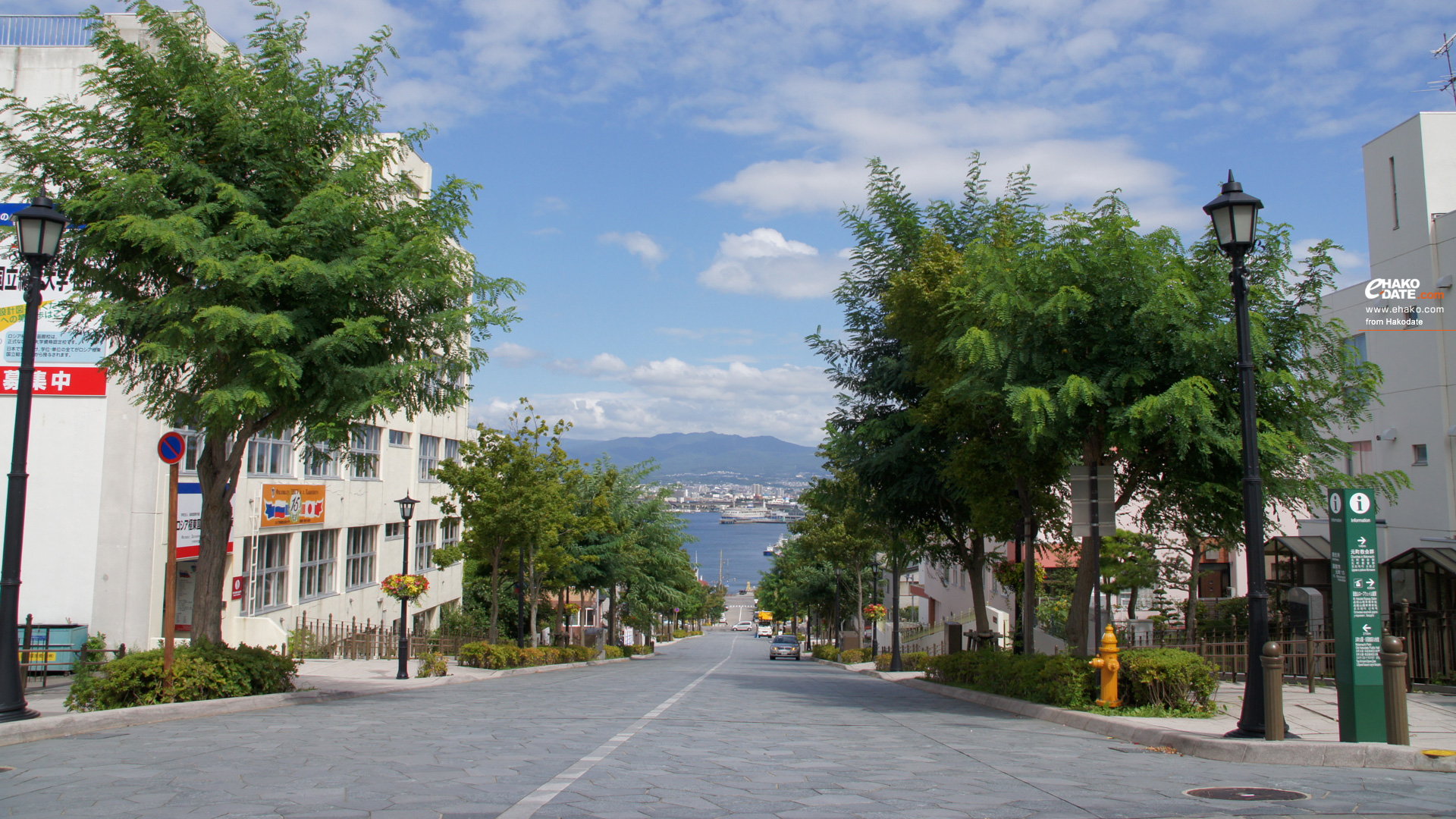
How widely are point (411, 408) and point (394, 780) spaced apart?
26.8 ft

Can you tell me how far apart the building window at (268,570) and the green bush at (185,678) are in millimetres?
13289

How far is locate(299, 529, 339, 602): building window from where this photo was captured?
29.8 metres

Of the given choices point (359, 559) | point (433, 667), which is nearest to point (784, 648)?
point (359, 559)

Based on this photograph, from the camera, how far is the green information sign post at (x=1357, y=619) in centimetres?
893

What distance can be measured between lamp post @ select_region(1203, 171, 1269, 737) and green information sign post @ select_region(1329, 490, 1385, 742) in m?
0.69

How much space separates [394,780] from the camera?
739cm

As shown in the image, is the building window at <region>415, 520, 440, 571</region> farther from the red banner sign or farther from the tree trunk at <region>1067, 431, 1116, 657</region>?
the tree trunk at <region>1067, 431, 1116, 657</region>

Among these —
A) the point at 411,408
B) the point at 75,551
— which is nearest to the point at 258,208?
the point at 411,408

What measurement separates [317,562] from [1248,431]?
2804cm

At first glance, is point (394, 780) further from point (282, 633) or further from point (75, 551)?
point (282, 633)

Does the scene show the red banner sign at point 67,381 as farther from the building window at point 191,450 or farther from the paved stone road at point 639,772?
the paved stone road at point 639,772

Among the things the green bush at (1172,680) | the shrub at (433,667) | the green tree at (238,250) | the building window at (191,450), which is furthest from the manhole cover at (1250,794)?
the building window at (191,450)

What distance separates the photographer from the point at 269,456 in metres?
27.3

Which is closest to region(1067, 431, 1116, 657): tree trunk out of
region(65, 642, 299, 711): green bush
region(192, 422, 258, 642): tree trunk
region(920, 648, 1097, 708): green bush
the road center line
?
region(920, 648, 1097, 708): green bush
